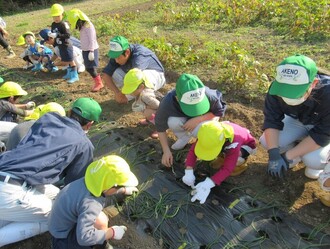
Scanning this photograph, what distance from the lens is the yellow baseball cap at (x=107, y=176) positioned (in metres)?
1.93

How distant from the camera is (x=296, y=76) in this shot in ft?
6.98

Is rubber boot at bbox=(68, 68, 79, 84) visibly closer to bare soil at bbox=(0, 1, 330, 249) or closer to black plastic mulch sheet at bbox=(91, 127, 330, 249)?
bare soil at bbox=(0, 1, 330, 249)

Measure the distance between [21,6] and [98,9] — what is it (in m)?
5.79

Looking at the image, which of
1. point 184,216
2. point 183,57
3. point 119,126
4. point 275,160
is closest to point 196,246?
point 184,216

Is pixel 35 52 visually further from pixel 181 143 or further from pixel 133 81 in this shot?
pixel 181 143

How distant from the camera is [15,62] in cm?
599

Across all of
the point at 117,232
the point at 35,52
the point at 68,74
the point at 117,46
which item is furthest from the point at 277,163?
the point at 35,52

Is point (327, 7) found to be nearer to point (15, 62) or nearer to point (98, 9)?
point (15, 62)

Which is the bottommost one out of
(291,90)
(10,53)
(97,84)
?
(10,53)

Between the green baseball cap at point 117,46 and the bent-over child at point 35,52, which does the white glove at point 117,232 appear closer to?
the green baseball cap at point 117,46

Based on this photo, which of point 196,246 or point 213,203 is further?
point 213,203

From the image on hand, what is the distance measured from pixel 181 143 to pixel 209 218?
88 centimetres

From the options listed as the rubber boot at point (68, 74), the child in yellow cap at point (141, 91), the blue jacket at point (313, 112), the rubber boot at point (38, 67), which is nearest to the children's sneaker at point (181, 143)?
the child in yellow cap at point (141, 91)

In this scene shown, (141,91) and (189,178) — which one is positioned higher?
(141,91)
